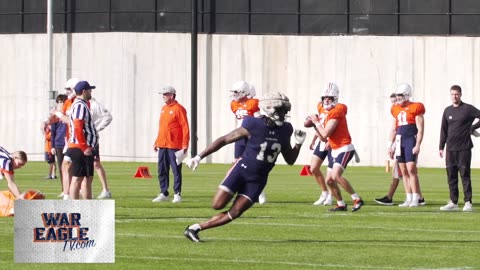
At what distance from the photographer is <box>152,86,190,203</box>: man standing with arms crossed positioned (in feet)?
82.1

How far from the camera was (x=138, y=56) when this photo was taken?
48406 mm

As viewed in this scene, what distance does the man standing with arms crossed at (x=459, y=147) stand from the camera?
23328mm

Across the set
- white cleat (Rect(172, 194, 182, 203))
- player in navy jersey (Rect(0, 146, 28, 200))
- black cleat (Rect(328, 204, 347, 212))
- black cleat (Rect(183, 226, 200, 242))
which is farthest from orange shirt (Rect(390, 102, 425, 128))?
black cleat (Rect(183, 226, 200, 242))

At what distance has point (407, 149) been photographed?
24.5m

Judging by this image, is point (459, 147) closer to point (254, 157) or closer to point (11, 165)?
point (254, 157)

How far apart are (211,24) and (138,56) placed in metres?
2.73

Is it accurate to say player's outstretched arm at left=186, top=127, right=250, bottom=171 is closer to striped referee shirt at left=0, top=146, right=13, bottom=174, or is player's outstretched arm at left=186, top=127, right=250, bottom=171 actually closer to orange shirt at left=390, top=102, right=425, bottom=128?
striped referee shirt at left=0, top=146, right=13, bottom=174

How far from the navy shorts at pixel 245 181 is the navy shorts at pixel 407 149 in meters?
7.74

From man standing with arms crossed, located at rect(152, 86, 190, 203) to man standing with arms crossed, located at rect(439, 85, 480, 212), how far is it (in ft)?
15.4

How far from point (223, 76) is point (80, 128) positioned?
1098 inches

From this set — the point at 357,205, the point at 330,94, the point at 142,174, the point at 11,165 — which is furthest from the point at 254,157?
the point at 142,174

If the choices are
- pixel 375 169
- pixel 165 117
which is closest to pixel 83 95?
pixel 165 117

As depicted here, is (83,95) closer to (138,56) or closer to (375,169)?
(375,169)

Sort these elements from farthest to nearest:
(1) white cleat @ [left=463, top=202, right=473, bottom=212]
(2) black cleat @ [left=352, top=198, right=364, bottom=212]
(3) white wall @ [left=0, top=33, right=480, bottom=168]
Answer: (3) white wall @ [left=0, top=33, right=480, bottom=168] → (1) white cleat @ [left=463, top=202, right=473, bottom=212] → (2) black cleat @ [left=352, top=198, right=364, bottom=212]
